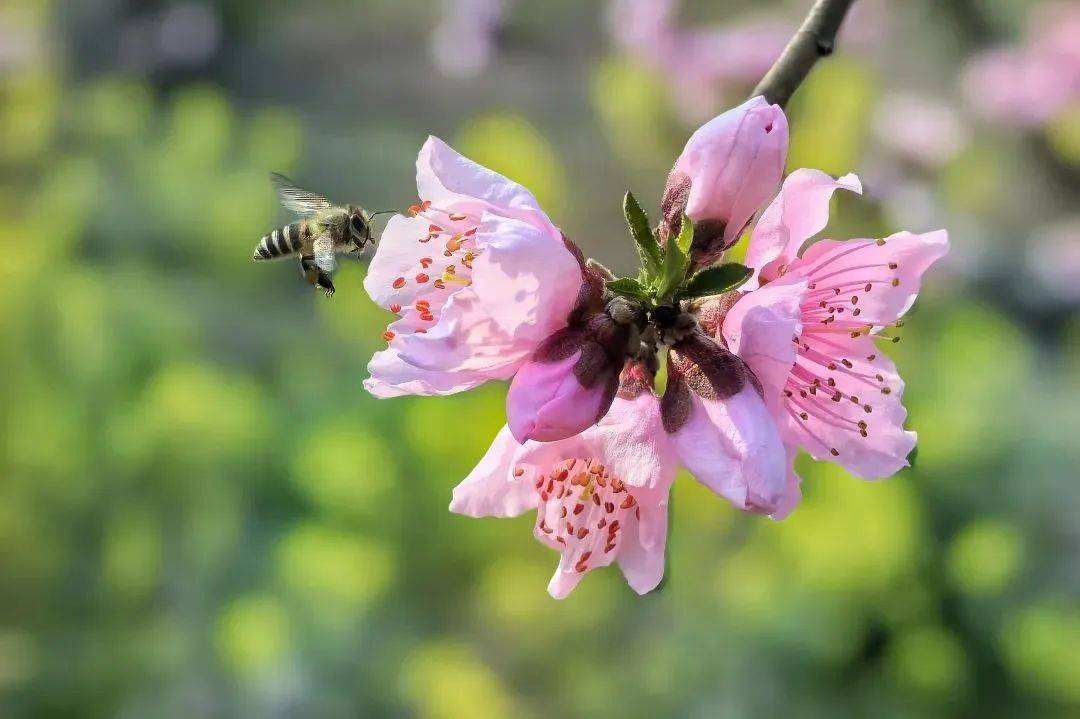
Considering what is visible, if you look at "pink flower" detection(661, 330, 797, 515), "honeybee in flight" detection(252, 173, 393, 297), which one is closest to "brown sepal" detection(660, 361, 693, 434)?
"pink flower" detection(661, 330, 797, 515)

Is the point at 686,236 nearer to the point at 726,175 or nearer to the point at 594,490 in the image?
the point at 726,175

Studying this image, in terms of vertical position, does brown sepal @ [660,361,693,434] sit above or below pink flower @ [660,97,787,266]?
below

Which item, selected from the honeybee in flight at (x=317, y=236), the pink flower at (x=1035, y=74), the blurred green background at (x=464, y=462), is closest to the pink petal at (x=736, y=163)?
the honeybee in flight at (x=317, y=236)

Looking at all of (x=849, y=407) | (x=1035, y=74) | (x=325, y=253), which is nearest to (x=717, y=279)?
(x=849, y=407)

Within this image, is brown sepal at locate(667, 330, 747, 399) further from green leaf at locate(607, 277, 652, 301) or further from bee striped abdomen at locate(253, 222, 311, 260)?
bee striped abdomen at locate(253, 222, 311, 260)

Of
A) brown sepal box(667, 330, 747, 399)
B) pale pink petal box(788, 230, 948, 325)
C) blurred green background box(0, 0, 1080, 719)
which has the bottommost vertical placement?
blurred green background box(0, 0, 1080, 719)

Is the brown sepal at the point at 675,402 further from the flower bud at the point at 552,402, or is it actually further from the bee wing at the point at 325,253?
the bee wing at the point at 325,253

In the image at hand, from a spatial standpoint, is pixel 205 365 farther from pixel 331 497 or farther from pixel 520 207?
pixel 520 207
